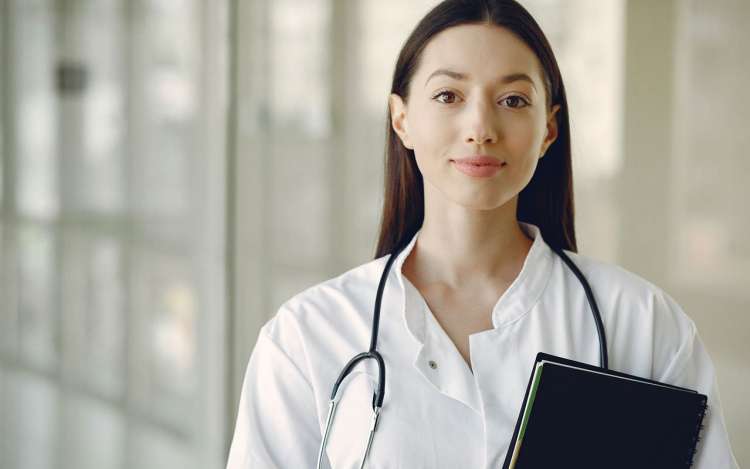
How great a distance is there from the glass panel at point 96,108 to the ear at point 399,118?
1.70 m

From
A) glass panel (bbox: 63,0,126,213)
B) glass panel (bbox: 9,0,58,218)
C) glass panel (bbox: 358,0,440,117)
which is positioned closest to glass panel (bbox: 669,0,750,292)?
glass panel (bbox: 358,0,440,117)

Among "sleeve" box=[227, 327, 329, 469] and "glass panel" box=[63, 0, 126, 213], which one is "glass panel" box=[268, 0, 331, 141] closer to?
"glass panel" box=[63, 0, 126, 213]

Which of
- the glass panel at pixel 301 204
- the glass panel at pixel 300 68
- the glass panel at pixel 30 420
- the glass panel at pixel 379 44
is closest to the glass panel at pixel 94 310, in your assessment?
the glass panel at pixel 30 420

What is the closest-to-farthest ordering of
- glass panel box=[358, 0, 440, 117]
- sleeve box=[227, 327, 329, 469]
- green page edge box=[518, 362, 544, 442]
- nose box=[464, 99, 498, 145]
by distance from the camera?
→ green page edge box=[518, 362, 544, 442]
nose box=[464, 99, 498, 145]
sleeve box=[227, 327, 329, 469]
glass panel box=[358, 0, 440, 117]

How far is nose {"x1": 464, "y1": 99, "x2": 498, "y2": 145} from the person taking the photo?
→ 1127mm

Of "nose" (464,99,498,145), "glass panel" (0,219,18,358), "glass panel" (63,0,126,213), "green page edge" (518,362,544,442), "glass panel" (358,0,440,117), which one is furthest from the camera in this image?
"glass panel" (63,0,126,213)

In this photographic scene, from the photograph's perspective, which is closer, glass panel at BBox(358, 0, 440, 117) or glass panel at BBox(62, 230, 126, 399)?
glass panel at BBox(358, 0, 440, 117)

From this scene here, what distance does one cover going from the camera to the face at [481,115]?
3.76 ft

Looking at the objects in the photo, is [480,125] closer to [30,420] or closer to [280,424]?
[280,424]

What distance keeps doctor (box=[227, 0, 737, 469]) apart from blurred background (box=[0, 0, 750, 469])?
4.07ft

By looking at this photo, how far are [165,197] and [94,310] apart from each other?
1.33 ft

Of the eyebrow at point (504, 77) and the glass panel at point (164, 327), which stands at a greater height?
the eyebrow at point (504, 77)

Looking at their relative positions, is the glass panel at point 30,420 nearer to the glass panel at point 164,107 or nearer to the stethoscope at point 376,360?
the glass panel at point 164,107

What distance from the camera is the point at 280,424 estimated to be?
1.24 m
